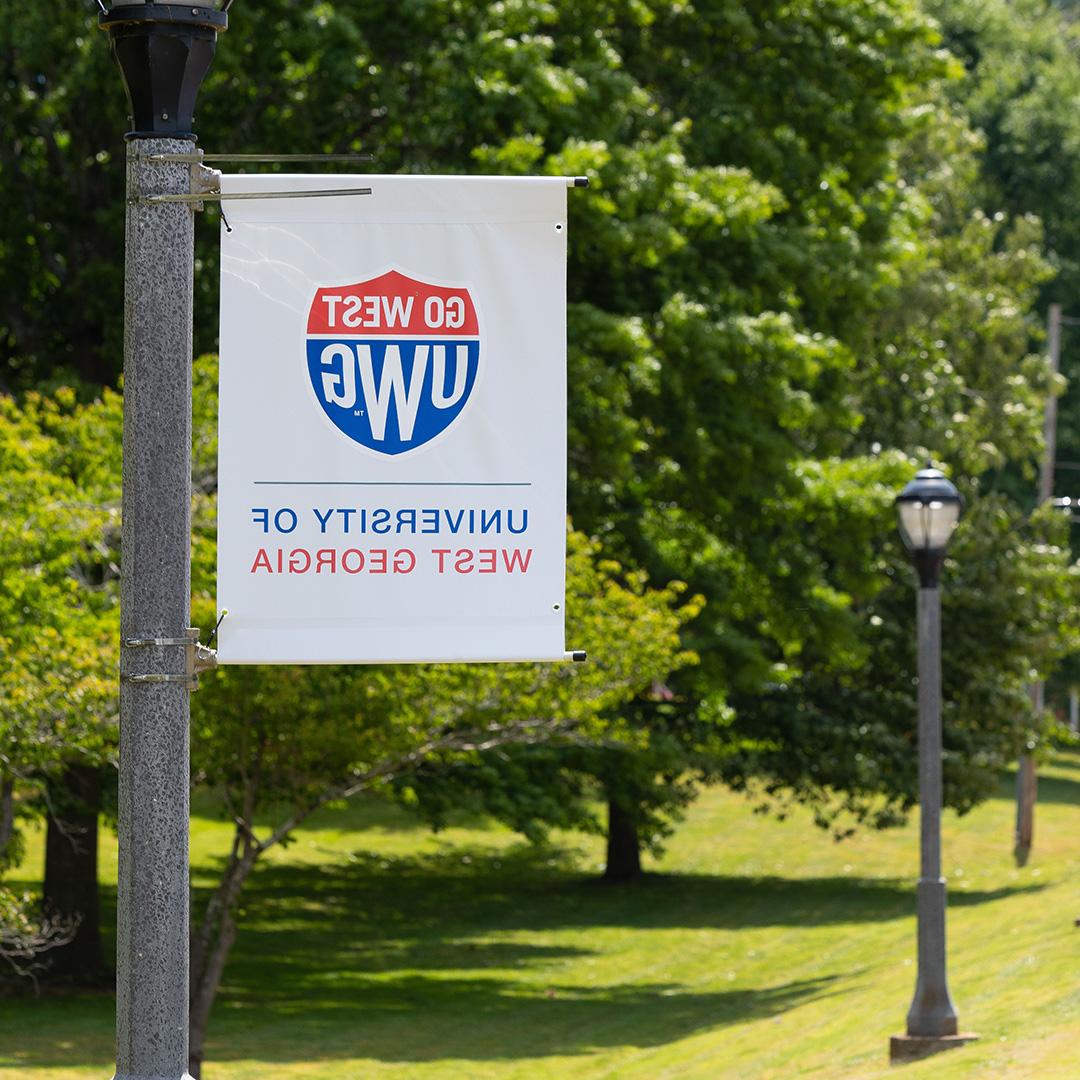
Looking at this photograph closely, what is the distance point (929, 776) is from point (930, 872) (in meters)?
0.70

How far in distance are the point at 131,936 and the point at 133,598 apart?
0.84m

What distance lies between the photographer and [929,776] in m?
14.5

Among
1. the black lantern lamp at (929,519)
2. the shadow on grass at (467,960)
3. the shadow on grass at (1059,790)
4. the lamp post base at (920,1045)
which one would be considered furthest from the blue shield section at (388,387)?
the shadow on grass at (1059,790)

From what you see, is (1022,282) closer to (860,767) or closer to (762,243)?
(860,767)

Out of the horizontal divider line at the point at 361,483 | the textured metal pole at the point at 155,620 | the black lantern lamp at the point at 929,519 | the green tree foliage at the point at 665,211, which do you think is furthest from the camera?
the green tree foliage at the point at 665,211

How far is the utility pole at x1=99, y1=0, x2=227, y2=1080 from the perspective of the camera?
15.9 feet

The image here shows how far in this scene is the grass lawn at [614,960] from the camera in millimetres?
16469

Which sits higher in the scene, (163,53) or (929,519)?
(163,53)

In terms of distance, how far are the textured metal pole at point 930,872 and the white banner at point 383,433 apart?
968cm

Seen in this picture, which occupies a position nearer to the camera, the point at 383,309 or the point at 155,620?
the point at 155,620

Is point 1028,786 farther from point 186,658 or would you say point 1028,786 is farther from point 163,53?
point 163,53

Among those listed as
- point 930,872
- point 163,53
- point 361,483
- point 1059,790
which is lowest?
point 1059,790

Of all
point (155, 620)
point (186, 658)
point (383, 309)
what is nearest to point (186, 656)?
point (186, 658)

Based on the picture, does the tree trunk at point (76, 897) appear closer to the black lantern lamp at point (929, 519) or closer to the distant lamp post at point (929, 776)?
the distant lamp post at point (929, 776)
